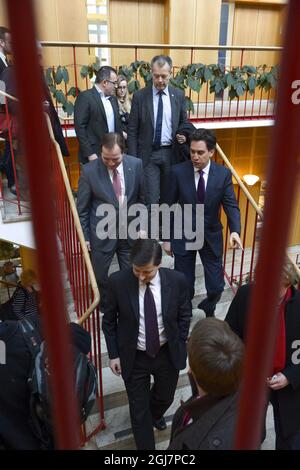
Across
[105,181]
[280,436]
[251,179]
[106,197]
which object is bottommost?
[251,179]

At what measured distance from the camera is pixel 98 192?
3172 mm

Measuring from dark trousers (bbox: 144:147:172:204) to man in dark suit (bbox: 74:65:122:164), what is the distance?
57 cm

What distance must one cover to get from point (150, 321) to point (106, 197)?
1176 millimetres

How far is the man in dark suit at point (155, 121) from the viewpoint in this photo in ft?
13.1

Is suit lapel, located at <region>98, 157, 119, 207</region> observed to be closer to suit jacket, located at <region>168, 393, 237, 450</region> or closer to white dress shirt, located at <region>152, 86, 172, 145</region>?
white dress shirt, located at <region>152, 86, 172, 145</region>

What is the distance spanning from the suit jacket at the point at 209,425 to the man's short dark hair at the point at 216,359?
0.15 ft

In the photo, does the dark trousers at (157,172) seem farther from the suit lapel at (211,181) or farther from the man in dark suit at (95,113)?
the suit lapel at (211,181)

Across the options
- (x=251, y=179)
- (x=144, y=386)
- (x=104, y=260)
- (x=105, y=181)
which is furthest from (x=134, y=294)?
(x=251, y=179)

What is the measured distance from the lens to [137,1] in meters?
8.51

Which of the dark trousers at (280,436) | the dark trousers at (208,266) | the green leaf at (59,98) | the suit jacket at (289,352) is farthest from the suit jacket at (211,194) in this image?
the green leaf at (59,98)

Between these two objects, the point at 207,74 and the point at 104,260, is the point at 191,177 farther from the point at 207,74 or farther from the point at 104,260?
the point at 207,74

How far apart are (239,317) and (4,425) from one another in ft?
4.24
